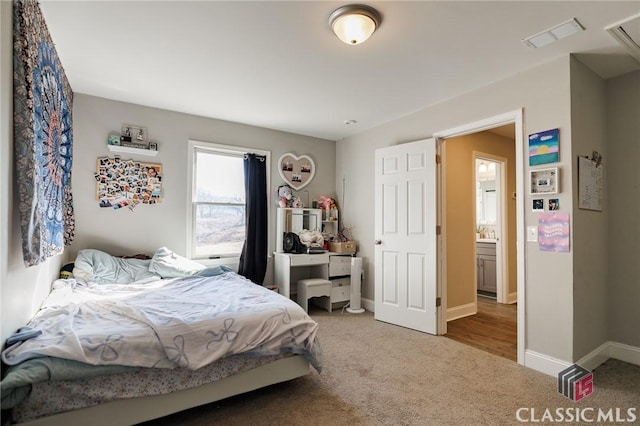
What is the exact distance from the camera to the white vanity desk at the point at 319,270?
4.05 m

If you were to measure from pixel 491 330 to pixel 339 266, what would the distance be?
1.89 meters

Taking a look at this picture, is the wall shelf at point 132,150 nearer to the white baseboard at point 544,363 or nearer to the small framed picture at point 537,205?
the small framed picture at point 537,205

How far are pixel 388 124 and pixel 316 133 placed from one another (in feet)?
3.53

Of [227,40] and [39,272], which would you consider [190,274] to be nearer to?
[39,272]

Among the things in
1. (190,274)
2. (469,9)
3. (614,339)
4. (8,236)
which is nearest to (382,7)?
(469,9)

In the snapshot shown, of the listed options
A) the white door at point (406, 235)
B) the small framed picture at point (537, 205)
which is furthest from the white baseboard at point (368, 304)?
the small framed picture at point (537, 205)

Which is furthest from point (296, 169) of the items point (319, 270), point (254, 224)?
point (319, 270)

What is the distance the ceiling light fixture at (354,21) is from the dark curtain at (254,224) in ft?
7.90

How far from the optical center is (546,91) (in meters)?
2.53

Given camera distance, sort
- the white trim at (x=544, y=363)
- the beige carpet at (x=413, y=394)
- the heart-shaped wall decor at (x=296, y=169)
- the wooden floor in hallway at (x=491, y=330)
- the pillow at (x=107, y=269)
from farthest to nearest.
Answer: the heart-shaped wall decor at (x=296, y=169) → the wooden floor in hallway at (x=491, y=330) → the pillow at (x=107, y=269) → the white trim at (x=544, y=363) → the beige carpet at (x=413, y=394)

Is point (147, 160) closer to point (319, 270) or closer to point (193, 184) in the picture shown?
point (193, 184)

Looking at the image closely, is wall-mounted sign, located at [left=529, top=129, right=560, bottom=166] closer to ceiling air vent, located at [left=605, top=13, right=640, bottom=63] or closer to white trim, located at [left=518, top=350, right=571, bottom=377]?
ceiling air vent, located at [left=605, top=13, right=640, bottom=63]

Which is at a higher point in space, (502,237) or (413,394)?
(502,237)

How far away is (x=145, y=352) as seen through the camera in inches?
65.8
